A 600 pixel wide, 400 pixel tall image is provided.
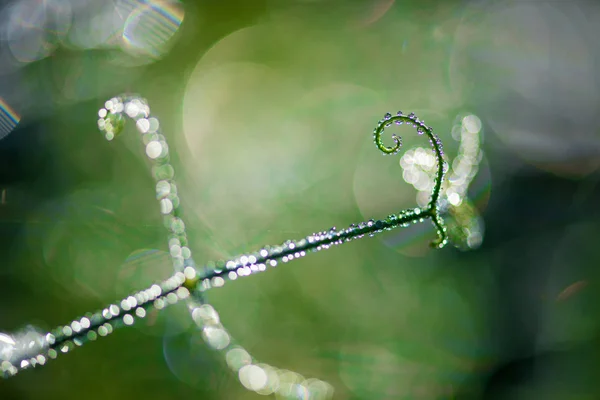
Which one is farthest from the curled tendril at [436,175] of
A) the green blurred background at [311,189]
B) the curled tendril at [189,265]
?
the green blurred background at [311,189]

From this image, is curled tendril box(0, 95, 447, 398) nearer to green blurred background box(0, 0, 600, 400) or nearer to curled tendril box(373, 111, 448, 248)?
curled tendril box(373, 111, 448, 248)

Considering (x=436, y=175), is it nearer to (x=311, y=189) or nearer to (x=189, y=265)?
(x=189, y=265)

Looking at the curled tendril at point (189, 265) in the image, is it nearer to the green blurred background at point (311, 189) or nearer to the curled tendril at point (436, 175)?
the curled tendril at point (436, 175)

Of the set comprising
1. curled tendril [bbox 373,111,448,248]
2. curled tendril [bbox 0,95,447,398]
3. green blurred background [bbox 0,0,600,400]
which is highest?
green blurred background [bbox 0,0,600,400]

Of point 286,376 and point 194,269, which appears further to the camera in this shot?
point 286,376

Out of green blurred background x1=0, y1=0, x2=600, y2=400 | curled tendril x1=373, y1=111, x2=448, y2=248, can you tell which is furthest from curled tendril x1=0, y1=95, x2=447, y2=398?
green blurred background x1=0, y1=0, x2=600, y2=400

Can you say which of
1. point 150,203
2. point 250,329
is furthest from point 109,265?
point 250,329

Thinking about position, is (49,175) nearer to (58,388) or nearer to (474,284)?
(58,388)

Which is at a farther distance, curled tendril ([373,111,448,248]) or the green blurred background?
the green blurred background

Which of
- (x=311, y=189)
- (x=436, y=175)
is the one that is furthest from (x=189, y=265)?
(x=311, y=189)
